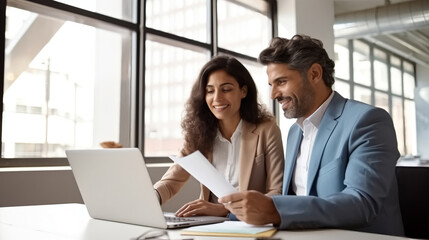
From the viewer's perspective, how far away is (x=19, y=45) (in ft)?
10.5

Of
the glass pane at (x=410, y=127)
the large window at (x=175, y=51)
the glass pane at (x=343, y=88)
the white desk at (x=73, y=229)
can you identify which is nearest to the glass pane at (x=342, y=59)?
the glass pane at (x=343, y=88)

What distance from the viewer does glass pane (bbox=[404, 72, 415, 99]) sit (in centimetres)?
783

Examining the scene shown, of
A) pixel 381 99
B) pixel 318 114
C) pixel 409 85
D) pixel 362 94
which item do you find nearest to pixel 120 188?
pixel 318 114

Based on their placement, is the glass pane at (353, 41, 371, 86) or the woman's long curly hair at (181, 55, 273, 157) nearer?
the woman's long curly hair at (181, 55, 273, 157)

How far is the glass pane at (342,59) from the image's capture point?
6.88m

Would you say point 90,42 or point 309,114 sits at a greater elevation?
point 90,42

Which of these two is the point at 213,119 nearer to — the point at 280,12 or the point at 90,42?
the point at 90,42

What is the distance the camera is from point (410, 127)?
7.68 meters

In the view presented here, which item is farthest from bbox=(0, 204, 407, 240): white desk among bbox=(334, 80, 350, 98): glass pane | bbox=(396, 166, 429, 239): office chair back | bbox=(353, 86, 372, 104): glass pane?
bbox=(353, 86, 372, 104): glass pane

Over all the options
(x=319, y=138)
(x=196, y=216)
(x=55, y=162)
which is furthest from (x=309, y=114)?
(x=55, y=162)

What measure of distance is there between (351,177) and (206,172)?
444 mm

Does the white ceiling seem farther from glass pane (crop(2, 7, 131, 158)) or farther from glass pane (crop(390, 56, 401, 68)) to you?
glass pane (crop(2, 7, 131, 158))

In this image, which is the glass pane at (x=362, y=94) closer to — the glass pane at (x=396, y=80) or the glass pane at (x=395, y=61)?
the glass pane at (x=396, y=80)

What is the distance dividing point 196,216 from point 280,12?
4504mm
